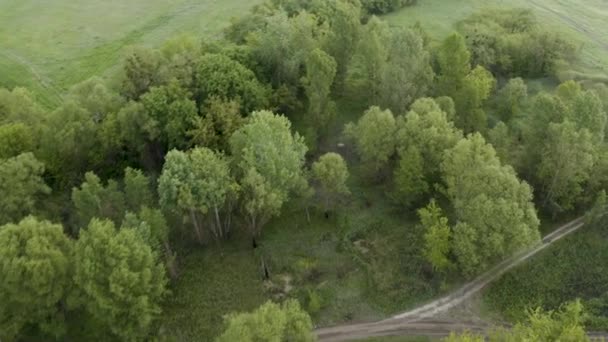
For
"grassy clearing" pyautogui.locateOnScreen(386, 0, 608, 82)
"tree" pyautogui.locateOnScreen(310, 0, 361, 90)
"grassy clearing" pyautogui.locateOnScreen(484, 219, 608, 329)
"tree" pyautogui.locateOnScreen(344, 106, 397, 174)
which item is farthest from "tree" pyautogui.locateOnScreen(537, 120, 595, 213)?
"grassy clearing" pyautogui.locateOnScreen(386, 0, 608, 82)

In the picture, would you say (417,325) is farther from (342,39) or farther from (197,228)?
(342,39)

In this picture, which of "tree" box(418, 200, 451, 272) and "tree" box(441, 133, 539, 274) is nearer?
"tree" box(441, 133, 539, 274)

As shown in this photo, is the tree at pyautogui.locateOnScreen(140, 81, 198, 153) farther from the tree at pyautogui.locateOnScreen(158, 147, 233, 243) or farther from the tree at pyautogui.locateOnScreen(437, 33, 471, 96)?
the tree at pyautogui.locateOnScreen(437, 33, 471, 96)

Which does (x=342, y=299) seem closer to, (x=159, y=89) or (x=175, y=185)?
(x=175, y=185)

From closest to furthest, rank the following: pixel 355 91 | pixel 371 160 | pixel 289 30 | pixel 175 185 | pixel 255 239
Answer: pixel 175 185 → pixel 255 239 → pixel 371 160 → pixel 289 30 → pixel 355 91

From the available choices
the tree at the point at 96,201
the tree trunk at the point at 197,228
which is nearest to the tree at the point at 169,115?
the tree at the point at 96,201

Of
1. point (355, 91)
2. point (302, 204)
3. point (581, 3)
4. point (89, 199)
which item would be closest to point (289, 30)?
point (355, 91)

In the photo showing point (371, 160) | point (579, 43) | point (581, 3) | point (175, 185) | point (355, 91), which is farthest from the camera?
point (581, 3)
